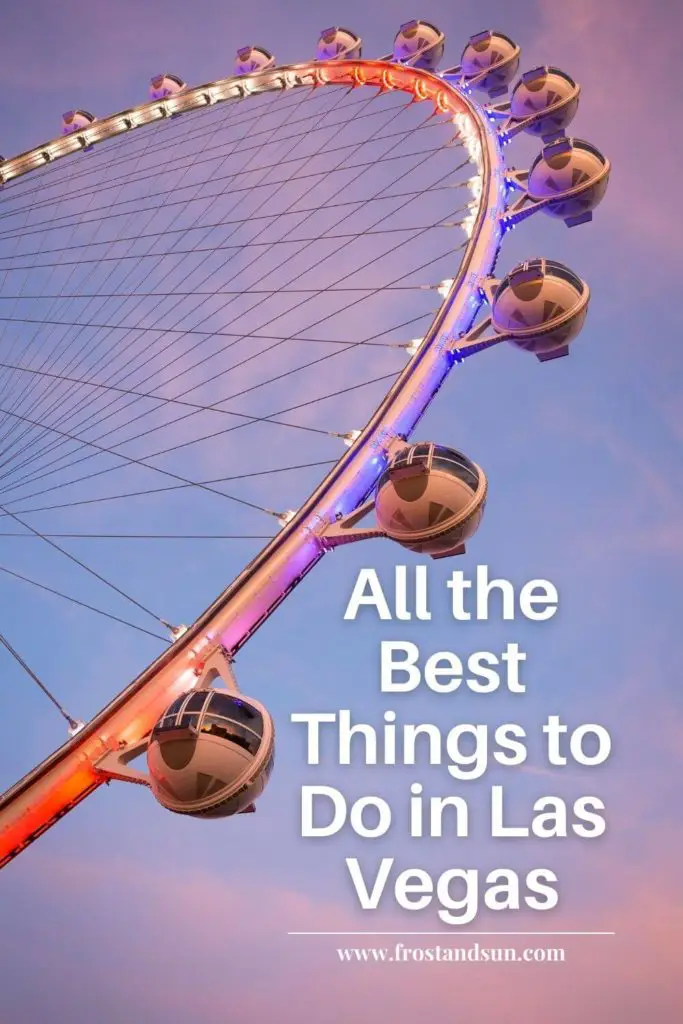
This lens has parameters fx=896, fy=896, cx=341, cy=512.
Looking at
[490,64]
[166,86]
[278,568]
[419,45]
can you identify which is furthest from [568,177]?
[166,86]

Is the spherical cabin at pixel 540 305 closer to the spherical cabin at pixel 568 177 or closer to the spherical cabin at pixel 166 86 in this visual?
the spherical cabin at pixel 568 177

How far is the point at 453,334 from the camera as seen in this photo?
8.45 metres

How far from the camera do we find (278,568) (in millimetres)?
6668

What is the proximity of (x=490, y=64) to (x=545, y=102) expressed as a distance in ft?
7.09

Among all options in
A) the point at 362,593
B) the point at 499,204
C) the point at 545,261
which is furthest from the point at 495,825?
the point at 499,204

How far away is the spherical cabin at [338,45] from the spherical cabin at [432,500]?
37.9ft

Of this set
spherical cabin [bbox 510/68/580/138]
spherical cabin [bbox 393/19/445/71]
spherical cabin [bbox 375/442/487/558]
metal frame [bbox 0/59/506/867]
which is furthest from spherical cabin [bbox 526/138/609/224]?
spherical cabin [bbox 375/442/487/558]

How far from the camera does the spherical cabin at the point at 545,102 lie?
486 inches

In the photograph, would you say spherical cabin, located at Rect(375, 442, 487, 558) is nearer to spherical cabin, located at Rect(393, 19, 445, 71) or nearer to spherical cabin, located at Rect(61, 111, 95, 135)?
spherical cabin, located at Rect(393, 19, 445, 71)

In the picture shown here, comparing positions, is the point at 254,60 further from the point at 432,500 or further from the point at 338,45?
the point at 432,500

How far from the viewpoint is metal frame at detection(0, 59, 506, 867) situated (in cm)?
563

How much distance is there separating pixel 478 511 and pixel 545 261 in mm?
3190

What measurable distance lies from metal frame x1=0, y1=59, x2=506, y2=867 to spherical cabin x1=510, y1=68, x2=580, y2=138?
1165mm

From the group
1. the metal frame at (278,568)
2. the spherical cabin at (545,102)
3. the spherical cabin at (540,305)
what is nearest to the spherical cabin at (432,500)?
the metal frame at (278,568)
